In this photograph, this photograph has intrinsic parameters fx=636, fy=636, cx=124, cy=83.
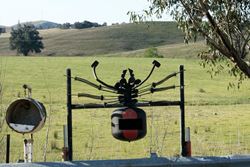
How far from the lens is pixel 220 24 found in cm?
1580

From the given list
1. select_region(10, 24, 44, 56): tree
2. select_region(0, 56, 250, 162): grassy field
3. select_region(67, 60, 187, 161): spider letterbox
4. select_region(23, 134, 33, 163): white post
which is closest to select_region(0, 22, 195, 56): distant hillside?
select_region(10, 24, 44, 56): tree

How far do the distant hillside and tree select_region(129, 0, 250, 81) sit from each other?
119788mm

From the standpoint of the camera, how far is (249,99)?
3888 cm

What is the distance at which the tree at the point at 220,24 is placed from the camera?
15.2m

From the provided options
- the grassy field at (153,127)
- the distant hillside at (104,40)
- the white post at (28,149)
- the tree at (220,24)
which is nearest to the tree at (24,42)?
the distant hillside at (104,40)

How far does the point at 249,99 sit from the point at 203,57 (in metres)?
22.6

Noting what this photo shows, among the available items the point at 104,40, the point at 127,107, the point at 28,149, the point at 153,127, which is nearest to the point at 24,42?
the point at 104,40

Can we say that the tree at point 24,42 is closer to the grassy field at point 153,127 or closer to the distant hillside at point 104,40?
the distant hillside at point 104,40

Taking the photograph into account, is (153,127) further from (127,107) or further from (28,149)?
(127,107)

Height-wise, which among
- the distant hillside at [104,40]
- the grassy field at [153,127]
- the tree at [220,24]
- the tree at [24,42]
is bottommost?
the grassy field at [153,127]

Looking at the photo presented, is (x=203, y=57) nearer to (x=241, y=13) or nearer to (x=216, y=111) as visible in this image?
(x=241, y=13)

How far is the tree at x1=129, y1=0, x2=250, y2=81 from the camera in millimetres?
15219

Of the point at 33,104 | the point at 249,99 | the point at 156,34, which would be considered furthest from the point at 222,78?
the point at 156,34

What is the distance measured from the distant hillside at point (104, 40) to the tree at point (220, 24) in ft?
393
